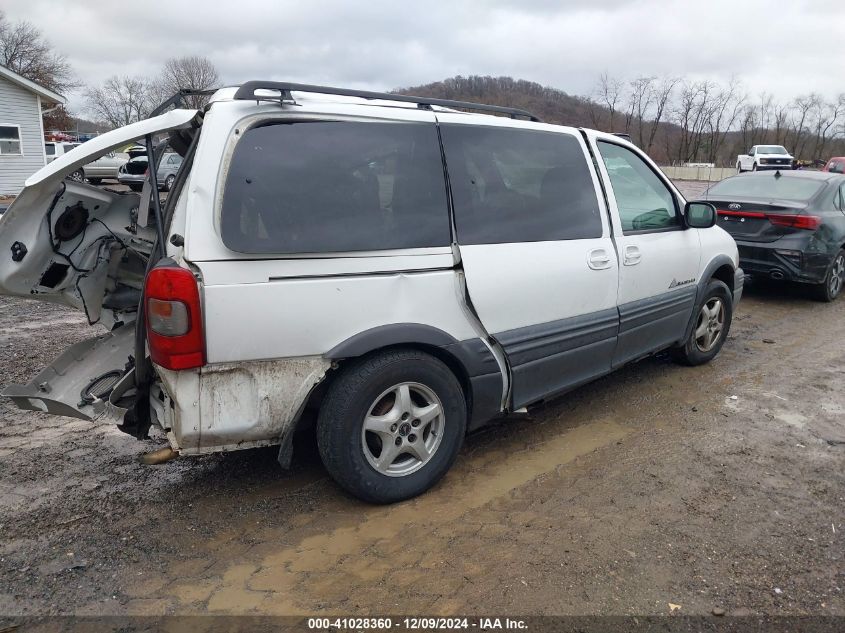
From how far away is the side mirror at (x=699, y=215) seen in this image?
4.83m

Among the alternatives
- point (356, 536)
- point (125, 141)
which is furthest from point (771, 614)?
point (125, 141)

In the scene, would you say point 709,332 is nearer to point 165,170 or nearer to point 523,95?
point 165,170

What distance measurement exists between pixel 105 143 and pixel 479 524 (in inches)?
100

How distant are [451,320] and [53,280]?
2206 millimetres

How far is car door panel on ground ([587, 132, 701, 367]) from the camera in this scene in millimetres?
4270

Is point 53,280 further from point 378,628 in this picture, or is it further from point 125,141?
point 378,628

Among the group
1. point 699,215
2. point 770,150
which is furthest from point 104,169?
point 770,150

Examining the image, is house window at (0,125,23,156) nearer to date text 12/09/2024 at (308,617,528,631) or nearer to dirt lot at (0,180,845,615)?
dirt lot at (0,180,845,615)

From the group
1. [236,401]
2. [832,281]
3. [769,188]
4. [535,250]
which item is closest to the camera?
[236,401]

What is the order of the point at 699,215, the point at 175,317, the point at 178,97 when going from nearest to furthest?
the point at 175,317
the point at 178,97
the point at 699,215

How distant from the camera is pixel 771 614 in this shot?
252cm

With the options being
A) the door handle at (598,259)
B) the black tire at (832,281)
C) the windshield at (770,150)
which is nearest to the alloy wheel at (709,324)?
the door handle at (598,259)

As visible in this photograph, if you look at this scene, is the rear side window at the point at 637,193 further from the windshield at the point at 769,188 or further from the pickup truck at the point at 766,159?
the pickup truck at the point at 766,159

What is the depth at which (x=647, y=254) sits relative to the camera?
4.43 metres
